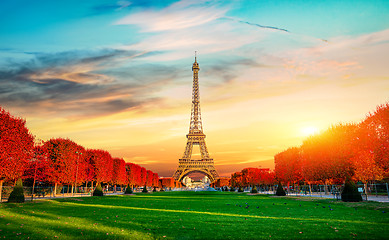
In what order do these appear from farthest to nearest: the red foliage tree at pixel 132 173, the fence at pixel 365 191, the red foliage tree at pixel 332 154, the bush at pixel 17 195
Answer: the red foliage tree at pixel 132 173
the fence at pixel 365 191
the red foliage tree at pixel 332 154
the bush at pixel 17 195

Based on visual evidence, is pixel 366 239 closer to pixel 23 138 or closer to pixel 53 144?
pixel 23 138

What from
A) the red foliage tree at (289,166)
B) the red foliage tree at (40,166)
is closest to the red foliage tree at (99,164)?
the red foliage tree at (40,166)

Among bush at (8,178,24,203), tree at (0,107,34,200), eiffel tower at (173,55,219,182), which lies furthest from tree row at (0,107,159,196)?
eiffel tower at (173,55,219,182)

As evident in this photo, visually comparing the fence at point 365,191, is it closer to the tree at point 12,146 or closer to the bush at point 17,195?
the bush at point 17,195

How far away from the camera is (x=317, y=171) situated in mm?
41375

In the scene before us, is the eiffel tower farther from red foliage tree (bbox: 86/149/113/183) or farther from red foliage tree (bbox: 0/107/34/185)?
red foliage tree (bbox: 0/107/34/185)

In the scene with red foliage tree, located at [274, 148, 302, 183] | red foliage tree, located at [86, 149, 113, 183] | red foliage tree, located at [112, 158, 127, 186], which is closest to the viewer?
red foliage tree, located at [274, 148, 302, 183]

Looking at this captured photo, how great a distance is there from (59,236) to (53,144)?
46927 millimetres

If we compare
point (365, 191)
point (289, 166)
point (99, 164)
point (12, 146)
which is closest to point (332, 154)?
point (365, 191)

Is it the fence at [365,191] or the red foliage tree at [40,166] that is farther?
the red foliage tree at [40,166]

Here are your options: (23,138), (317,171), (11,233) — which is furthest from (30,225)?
(317,171)

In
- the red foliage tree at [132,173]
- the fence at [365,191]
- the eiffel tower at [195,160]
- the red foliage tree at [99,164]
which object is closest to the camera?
the fence at [365,191]

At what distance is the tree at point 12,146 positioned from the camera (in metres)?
31.3

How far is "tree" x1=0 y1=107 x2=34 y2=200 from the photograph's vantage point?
31328 millimetres
